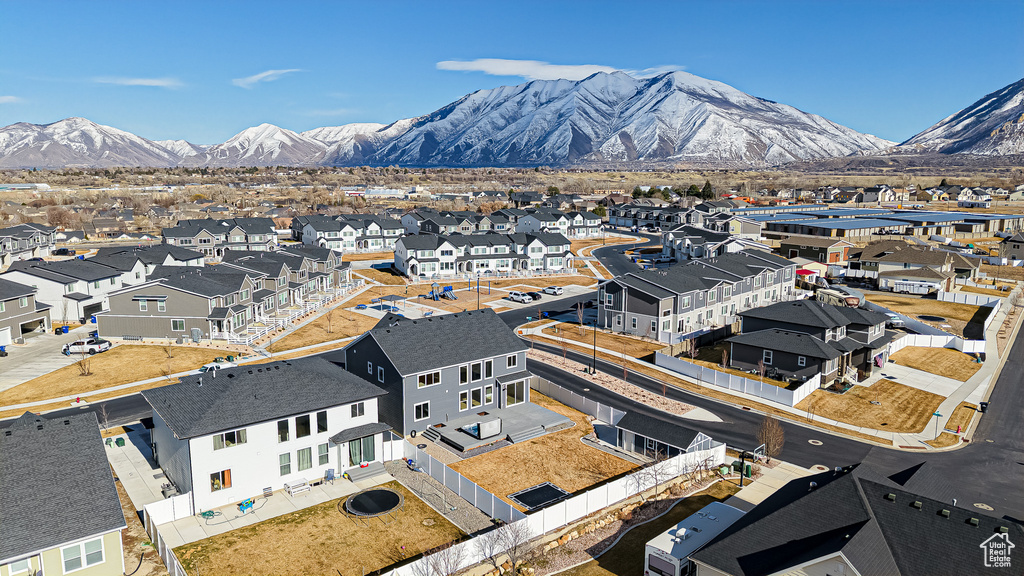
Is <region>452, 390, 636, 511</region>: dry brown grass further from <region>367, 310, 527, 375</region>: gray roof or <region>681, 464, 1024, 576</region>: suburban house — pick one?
<region>681, 464, 1024, 576</region>: suburban house

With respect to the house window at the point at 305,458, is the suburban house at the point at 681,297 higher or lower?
higher

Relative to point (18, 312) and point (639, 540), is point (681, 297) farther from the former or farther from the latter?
point (18, 312)

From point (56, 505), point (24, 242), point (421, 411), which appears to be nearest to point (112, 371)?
point (421, 411)

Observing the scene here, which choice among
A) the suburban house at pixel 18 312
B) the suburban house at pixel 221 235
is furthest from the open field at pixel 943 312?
the suburban house at pixel 221 235

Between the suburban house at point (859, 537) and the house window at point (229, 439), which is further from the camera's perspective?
the house window at point (229, 439)

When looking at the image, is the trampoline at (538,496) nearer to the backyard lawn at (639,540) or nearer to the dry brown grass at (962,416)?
the backyard lawn at (639,540)

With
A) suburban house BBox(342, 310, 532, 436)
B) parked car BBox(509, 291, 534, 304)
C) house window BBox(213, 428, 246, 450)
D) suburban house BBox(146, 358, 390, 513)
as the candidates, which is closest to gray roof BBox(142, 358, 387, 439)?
suburban house BBox(146, 358, 390, 513)
